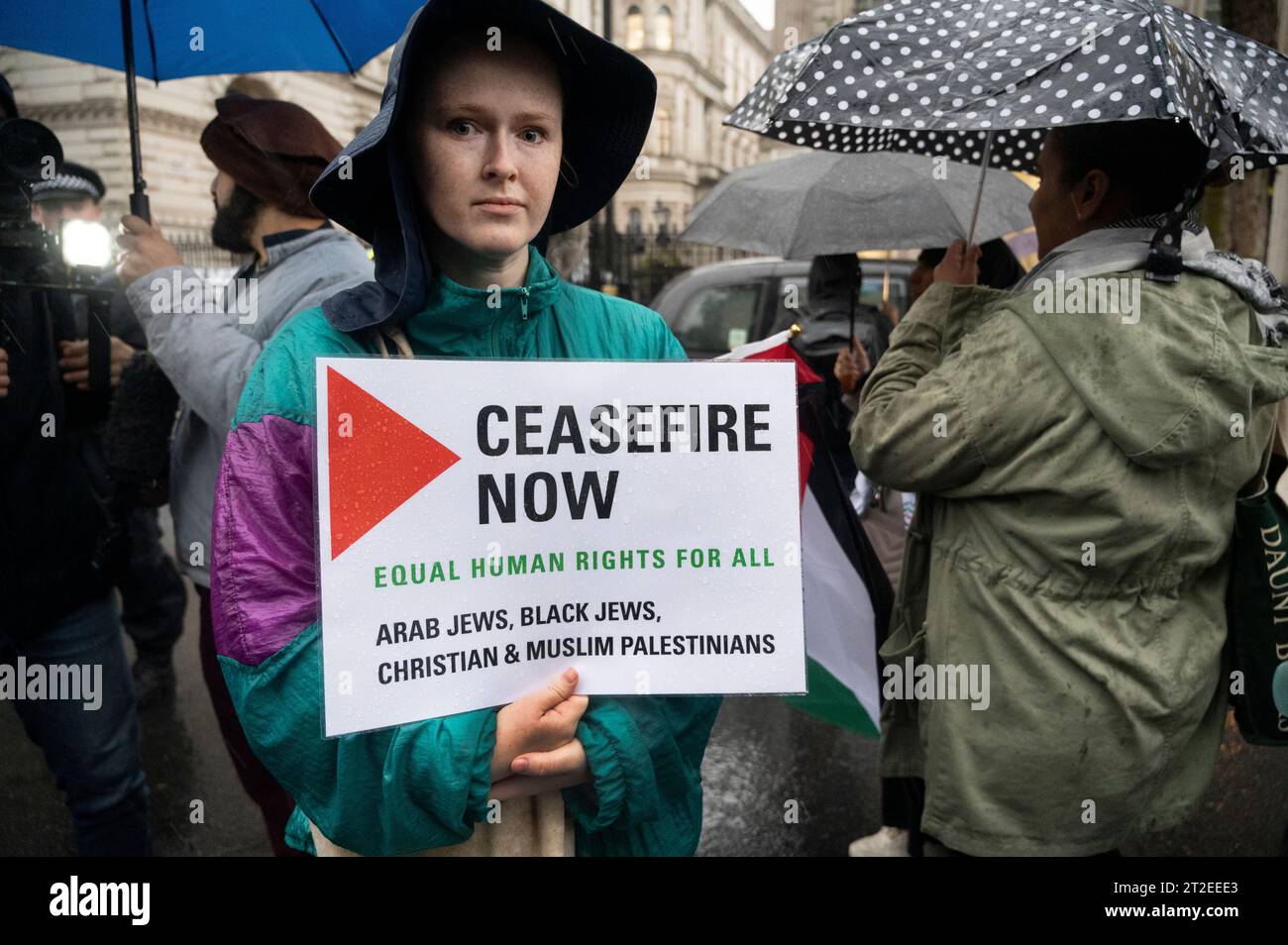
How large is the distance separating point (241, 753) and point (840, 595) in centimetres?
175

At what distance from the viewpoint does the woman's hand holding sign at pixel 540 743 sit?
1.24 meters

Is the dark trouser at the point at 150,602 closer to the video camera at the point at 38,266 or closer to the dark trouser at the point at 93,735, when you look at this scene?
the dark trouser at the point at 93,735

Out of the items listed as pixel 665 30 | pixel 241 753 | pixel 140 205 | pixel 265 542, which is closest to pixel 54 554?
pixel 241 753

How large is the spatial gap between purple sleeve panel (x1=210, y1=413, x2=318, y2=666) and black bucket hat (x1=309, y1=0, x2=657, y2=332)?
0.64ft

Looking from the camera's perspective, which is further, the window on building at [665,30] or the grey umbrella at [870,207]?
the window on building at [665,30]

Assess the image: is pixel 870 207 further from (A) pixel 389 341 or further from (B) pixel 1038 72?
(A) pixel 389 341

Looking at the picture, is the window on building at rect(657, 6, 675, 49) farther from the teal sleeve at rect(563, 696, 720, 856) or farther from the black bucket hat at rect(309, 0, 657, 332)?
the teal sleeve at rect(563, 696, 720, 856)

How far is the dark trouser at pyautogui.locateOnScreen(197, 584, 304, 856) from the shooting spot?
2453mm

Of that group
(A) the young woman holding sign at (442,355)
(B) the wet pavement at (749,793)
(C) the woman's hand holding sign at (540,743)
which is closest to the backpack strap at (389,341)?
(A) the young woman holding sign at (442,355)

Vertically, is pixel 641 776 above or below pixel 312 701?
below

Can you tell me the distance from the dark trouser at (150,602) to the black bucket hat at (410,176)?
376cm

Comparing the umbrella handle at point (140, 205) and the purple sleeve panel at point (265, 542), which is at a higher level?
the umbrella handle at point (140, 205)

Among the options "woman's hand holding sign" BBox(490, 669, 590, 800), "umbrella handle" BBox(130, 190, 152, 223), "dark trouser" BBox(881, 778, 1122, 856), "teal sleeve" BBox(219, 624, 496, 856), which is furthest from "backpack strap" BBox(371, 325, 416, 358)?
"umbrella handle" BBox(130, 190, 152, 223)

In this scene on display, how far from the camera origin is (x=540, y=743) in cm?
125
